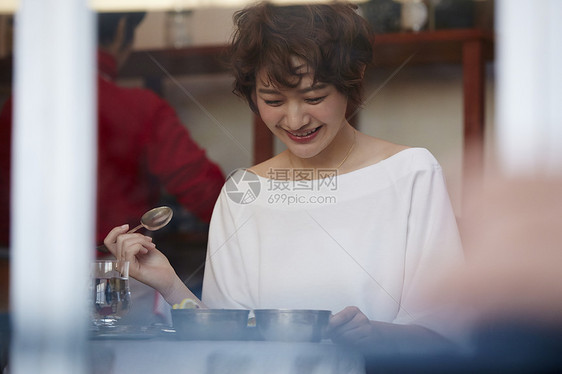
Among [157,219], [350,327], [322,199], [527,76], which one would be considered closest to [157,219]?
[157,219]

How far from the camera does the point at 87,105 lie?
4.24 ft

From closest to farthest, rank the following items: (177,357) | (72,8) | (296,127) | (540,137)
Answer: (540,137), (177,357), (296,127), (72,8)

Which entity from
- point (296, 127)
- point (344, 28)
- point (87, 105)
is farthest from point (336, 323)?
point (87, 105)

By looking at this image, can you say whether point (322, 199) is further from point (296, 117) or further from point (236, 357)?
point (236, 357)

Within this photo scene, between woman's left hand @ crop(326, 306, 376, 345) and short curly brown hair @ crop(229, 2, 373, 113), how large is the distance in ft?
1.06

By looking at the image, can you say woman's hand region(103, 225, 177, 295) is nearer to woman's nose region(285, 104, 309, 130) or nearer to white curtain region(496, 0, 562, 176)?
woman's nose region(285, 104, 309, 130)

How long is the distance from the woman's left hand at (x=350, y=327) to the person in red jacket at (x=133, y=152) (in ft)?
1.00

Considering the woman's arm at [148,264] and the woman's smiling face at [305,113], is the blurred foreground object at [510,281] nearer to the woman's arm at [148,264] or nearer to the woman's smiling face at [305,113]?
the woman's smiling face at [305,113]

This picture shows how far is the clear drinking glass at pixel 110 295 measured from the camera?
1189 mm

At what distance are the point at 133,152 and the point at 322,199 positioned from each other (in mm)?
382

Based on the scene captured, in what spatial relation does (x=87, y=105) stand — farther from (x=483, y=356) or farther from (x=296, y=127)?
(x=483, y=356)

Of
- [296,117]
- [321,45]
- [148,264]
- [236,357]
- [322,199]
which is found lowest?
[236,357]

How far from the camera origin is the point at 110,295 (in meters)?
1.19

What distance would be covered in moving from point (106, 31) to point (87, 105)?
14cm
